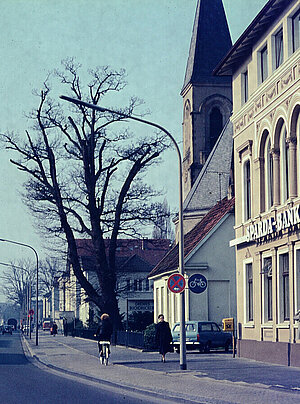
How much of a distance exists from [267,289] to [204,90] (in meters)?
52.6

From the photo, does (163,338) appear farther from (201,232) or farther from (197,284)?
(201,232)

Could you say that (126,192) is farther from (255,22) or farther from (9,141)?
(255,22)

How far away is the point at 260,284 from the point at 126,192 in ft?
63.6

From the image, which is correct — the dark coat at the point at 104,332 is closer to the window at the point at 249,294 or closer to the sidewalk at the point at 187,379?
the sidewalk at the point at 187,379

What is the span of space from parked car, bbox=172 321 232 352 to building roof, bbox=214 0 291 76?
11.8 meters

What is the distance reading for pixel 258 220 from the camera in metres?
27.2

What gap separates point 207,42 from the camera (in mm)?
79625

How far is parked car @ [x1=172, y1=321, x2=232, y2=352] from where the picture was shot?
3594cm

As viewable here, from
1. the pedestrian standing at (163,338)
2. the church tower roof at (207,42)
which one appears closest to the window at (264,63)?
the pedestrian standing at (163,338)

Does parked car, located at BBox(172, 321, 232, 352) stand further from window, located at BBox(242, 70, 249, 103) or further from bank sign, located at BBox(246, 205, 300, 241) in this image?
window, located at BBox(242, 70, 249, 103)

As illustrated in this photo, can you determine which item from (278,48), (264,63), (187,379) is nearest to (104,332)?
(187,379)

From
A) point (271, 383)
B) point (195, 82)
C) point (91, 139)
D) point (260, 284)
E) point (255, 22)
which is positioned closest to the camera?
point (271, 383)

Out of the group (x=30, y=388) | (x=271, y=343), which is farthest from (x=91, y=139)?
(x=30, y=388)

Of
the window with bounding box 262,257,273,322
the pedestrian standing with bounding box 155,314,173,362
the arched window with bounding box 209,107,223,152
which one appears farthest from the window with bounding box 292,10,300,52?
the arched window with bounding box 209,107,223,152
